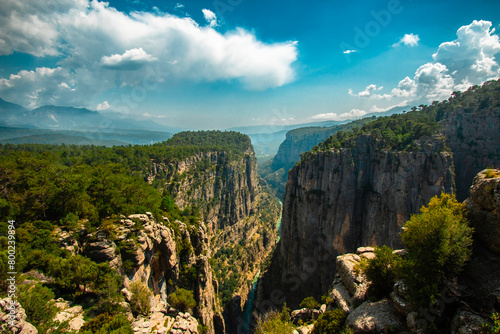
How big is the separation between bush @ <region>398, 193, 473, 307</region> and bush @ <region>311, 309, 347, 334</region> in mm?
6685

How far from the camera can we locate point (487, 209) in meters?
12.4

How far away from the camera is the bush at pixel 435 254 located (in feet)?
38.5

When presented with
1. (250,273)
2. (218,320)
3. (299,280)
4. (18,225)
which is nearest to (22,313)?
(18,225)

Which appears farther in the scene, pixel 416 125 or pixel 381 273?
pixel 416 125

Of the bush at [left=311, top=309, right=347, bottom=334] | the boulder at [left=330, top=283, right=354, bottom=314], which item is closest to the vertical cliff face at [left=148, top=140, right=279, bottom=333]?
the boulder at [left=330, top=283, right=354, bottom=314]

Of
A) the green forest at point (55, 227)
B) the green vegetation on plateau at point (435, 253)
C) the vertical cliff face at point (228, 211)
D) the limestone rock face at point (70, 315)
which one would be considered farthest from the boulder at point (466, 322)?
the vertical cliff face at point (228, 211)

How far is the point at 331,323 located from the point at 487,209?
13.6 metres

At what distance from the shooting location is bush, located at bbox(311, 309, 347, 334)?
1625 cm

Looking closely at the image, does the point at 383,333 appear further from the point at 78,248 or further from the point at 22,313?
the point at 78,248

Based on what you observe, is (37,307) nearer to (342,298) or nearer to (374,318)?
(374,318)

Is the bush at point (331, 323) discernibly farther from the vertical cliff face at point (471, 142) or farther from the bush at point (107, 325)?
the vertical cliff face at point (471, 142)

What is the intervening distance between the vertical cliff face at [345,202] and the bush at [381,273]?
28.5 metres

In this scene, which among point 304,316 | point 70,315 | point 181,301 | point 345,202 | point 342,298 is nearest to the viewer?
point 70,315

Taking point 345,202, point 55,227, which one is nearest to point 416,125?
point 345,202
